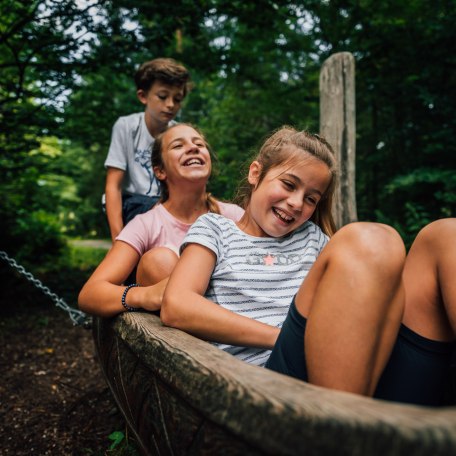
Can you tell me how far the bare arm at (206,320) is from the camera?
130cm

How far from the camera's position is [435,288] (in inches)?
46.5

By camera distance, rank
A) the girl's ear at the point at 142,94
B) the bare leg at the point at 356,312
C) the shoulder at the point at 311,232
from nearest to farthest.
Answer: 1. the bare leg at the point at 356,312
2. the shoulder at the point at 311,232
3. the girl's ear at the point at 142,94

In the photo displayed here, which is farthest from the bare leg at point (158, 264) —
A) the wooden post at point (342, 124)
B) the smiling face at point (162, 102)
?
the wooden post at point (342, 124)

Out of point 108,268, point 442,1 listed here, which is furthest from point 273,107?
point 108,268

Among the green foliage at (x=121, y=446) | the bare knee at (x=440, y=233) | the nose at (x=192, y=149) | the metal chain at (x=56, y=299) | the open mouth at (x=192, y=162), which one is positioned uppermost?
the nose at (x=192, y=149)

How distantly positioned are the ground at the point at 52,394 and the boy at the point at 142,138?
3.66 feet

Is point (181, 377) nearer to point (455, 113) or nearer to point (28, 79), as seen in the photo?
point (28, 79)

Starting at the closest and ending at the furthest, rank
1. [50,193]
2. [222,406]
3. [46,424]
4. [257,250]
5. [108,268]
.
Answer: [222,406] → [257,250] → [108,268] → [46,424] → [50,193]

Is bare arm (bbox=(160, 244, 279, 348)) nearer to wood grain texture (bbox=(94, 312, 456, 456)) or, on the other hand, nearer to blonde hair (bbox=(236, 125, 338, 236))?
wood grain texture (bbox=(94, 312, 456, 456))

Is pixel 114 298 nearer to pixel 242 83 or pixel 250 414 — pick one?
pixel 250 414

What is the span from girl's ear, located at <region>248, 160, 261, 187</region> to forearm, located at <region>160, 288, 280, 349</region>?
2.13 feet

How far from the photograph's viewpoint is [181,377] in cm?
95

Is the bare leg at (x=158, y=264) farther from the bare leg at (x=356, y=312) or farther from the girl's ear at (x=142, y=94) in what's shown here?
the girl's ear at (x=142, y=94)

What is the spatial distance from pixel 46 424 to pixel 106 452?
0.53 m
